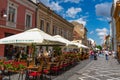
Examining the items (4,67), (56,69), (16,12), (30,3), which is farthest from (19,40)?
(30,3)

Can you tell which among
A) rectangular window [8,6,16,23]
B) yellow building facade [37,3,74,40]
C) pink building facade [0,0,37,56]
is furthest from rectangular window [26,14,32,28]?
rectangular window [8,6,16,23]

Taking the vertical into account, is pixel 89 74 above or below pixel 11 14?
below

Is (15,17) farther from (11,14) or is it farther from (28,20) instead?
(28,20)

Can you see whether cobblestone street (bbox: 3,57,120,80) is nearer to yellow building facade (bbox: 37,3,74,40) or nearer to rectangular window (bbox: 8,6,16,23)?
rectangular window (bbox: 8,6,16,23)

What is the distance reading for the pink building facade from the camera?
2069 centimetres

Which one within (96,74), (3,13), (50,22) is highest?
(50,22)

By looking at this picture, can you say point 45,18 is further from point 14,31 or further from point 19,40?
point 19,40

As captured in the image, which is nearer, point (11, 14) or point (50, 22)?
point (11, 14)

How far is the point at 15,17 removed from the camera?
23.2 m

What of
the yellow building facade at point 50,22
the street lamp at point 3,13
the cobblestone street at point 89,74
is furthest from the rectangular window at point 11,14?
the cobblestone street at point 89,74

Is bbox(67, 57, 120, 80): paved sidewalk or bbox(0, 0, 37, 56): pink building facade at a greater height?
bbox(0, 0, 37, 56): pink building facade

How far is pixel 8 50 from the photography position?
861 inches

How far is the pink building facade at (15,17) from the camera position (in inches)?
814

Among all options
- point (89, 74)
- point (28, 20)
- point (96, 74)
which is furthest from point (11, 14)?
point (96, 74)
